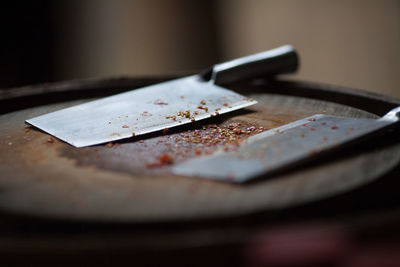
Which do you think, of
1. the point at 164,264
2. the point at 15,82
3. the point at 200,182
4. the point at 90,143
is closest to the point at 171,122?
the point at 90,143

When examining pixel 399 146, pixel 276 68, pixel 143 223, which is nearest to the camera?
pixel 143 223

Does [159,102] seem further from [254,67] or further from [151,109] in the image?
[254,67]

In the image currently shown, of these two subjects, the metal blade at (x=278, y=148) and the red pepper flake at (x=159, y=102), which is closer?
the metal blade at (x=278, y=148)

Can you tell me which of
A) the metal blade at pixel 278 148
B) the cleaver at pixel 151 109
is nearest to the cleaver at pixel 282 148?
the metal blade at pixel 278 148

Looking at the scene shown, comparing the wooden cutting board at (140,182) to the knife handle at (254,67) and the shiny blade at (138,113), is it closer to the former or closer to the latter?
the shiny blade at (138,113)

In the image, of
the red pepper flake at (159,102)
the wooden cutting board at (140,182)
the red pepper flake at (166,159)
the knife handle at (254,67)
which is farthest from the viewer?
the knife handle at (254,67)

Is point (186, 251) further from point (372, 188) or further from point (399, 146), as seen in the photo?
point (399, 146)
